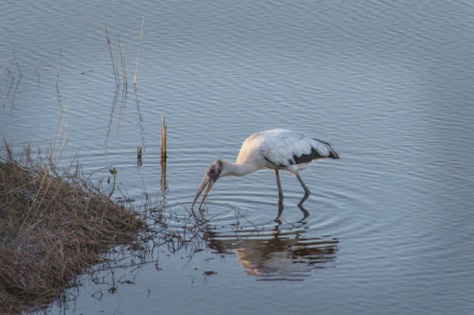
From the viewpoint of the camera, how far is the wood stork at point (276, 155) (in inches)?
563

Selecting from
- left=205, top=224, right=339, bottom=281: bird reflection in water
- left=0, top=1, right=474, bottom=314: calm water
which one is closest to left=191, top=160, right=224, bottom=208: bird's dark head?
left=0, top=1, right=474, bottom=314: calm water

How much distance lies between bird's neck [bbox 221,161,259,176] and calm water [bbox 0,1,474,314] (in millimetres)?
297

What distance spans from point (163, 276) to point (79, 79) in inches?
272

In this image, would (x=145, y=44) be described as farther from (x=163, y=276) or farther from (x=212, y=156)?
(x=163, y=276)

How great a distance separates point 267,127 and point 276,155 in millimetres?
2105

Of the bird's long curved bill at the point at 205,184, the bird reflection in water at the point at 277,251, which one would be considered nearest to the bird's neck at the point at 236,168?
the bird's long curved bill at the point at 205,184

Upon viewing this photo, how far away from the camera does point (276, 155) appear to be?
14.4 metres

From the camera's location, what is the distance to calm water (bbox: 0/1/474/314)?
11.8 metres

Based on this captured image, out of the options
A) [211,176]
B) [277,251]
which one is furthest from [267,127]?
[277,251]

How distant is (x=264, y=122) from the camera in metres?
16.7

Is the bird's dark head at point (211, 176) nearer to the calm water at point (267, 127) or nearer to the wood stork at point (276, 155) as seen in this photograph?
the wood stork at point (276, 155)

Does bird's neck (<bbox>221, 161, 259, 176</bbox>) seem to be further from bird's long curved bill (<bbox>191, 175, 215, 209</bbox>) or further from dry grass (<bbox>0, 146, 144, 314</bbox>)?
dry grass (<bbox>0, 146, 144, 314</bbox>)

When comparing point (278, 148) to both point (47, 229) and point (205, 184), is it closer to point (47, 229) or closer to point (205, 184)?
point (205, 184)

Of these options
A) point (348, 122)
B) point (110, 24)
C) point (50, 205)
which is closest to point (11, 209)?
point (50, 205)
